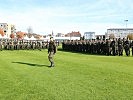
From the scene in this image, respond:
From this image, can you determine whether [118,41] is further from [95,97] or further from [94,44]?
[95,97]

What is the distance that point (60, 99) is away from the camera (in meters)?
10.4

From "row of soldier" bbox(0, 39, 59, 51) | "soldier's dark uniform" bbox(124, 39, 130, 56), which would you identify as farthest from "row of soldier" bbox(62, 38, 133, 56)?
"row of soldier" bbox(0, 39, 59, 51)

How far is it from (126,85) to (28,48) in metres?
42.4

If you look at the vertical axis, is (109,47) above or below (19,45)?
above

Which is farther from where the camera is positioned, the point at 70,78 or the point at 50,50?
the point at 50,50

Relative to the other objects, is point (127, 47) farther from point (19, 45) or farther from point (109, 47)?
point (19, 45)

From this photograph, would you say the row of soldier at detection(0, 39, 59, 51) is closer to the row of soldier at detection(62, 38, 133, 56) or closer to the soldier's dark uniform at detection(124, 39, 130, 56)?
the row of soldier at detection(62, 38, 133, 56)

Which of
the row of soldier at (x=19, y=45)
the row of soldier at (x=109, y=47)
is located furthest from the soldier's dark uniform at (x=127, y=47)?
the row of soldier at (x=19, y=45)

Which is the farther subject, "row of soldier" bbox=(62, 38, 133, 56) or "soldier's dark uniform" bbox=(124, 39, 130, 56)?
"row of soldier" bbox=(62, 38, 133, 56)

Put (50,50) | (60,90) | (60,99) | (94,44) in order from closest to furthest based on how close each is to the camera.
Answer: (60,99)
(60,90)
(50,50)
(94,44)

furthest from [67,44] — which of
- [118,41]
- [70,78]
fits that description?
[70,78]

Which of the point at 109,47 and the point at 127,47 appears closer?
the point at 127,47

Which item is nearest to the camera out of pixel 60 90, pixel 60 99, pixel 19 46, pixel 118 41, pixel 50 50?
pixel 60 99

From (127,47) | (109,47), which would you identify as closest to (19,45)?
(109,47)
